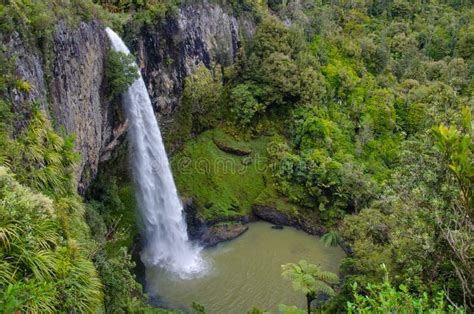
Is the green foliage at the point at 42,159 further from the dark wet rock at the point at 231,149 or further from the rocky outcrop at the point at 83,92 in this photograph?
the dark wet rock at the point at 231,149

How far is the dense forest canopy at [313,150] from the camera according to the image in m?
5.32

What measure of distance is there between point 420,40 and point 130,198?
126 feet

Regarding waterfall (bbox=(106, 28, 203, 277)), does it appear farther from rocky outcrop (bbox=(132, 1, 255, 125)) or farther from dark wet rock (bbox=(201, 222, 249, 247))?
rocky outcrop (bbox=(132, 1, 255, 125))

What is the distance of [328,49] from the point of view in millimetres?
31578

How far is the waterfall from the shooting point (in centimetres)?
1662

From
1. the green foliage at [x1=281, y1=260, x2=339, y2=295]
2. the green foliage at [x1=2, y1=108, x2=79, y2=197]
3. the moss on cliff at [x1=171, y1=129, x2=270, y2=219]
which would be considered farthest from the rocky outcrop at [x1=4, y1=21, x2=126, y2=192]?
the green foliage at [x1=281, y1=260, x2=339, y2=295]

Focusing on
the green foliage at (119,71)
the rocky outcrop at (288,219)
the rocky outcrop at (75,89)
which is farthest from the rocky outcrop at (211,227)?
the green foliage at (119,71)

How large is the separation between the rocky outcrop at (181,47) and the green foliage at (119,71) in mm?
3017

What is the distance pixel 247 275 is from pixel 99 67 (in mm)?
10359

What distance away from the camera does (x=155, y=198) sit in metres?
17.9

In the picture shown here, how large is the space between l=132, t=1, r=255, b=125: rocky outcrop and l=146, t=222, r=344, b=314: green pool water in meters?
7.87

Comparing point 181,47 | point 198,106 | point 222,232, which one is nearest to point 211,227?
point 222,232

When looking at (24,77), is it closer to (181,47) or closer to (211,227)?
(181,47)

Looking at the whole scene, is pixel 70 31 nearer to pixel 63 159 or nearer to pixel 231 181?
pixel 63 159
